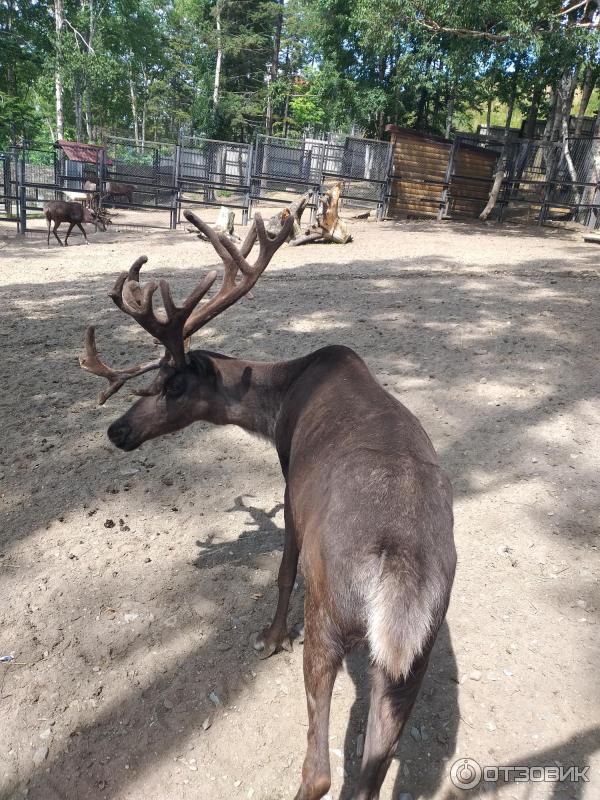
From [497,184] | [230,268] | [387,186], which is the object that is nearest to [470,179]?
[497,184]

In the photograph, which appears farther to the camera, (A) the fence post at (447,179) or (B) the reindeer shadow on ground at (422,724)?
(A) the fence post at (447,179)

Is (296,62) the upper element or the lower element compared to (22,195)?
upper

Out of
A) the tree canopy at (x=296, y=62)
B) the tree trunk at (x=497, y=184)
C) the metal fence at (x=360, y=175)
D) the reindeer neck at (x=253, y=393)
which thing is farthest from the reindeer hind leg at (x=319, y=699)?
the tree trunk at (x=497, y=184)

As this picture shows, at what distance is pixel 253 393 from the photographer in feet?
11.7

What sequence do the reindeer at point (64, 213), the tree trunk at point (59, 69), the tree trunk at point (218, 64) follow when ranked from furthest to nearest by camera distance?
the tree trunk at point (218, 64), the tree trunk at point (59, 69), the reindeer at point (64, 213)

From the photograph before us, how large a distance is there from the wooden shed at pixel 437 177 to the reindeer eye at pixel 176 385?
17.8 meters

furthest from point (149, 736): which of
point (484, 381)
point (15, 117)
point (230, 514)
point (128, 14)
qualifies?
point (128, 14)

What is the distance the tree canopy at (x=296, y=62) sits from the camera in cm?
1603

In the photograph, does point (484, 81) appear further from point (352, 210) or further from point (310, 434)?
point (310, 434)

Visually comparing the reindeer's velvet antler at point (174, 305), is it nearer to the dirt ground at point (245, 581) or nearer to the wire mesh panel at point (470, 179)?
the dirt ground at point (245, 581)

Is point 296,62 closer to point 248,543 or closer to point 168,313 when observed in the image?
point 168,313

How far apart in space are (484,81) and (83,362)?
2313 cm

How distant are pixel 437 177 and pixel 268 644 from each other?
19725mm

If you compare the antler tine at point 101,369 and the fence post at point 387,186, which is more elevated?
the fence post at point 387,186
